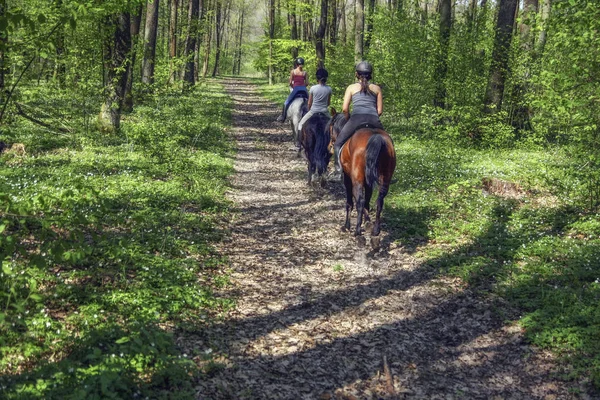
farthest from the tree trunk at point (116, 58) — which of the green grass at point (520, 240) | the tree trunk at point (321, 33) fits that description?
the tree trunk at point (321, 33)

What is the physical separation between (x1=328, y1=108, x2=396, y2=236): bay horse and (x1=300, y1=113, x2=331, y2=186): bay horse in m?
3.31

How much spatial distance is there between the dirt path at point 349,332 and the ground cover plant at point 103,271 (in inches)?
19.8

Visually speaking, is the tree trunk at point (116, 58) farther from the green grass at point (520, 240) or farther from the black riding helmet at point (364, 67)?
the green grass at point (520, 240)

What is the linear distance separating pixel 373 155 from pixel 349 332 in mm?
3263

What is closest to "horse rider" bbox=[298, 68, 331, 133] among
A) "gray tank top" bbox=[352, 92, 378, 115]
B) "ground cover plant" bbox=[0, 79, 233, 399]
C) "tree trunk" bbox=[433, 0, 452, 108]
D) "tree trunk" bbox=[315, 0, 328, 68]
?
"ground cover plant" bbox=[0, 79, 233, 399]

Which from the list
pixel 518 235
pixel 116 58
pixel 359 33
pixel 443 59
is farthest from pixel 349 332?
pixel 359 33

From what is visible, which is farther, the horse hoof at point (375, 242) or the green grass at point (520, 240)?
the horse hoof at point (375, 242)

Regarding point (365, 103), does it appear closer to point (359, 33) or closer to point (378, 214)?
point (378, 214)

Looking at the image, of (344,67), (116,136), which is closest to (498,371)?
(116,136)

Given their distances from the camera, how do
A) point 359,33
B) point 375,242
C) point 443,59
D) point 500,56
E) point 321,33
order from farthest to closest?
1. point 321,33
2. point 359,33
3. point 443,59
4. point 500,56
5. point 375,242

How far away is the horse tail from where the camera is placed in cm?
812

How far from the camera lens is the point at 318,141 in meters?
12.6

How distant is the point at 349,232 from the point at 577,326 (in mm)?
4586

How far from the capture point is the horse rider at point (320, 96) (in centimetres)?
1236
